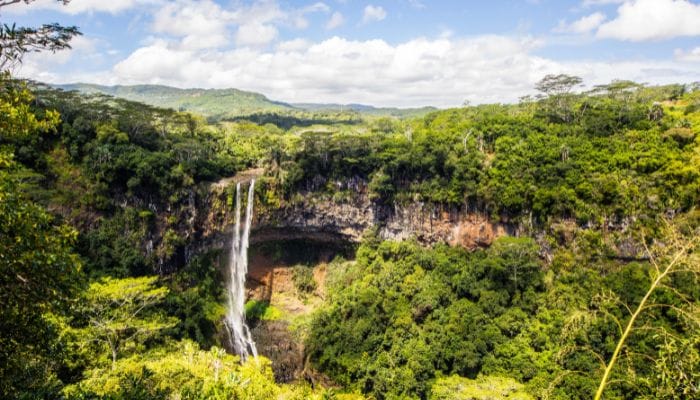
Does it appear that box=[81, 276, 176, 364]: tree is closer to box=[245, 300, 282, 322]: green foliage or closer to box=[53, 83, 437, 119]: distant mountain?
box=[245, 300, 282, 322]: green foliage

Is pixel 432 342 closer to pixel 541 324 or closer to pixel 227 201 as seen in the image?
pixel 541 324

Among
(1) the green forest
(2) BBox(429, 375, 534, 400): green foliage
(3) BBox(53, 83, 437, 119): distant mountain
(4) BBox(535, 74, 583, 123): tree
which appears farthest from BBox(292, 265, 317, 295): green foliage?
(3) BBox(53, 83, 437, 119): distant mountain

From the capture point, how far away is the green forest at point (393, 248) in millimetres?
16312

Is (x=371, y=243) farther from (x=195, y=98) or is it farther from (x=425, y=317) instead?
(x=195, y=98)

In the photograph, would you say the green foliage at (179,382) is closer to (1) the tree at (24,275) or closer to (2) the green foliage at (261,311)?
(1) the tree at (24,275)

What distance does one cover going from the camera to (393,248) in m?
29.2

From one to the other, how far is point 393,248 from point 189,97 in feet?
422

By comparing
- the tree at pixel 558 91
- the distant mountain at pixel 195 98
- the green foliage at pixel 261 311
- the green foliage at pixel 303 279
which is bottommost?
the green foliage at pixel 261 311

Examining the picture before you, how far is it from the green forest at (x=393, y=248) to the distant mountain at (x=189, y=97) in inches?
3493

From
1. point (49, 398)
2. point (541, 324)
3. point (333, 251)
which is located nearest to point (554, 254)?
point (541, 324)

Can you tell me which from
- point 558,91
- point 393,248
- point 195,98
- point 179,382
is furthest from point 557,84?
point 195,98

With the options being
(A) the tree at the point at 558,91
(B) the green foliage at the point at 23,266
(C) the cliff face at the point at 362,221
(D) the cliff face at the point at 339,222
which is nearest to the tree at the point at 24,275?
(B) the green foliage at the point at 23,266

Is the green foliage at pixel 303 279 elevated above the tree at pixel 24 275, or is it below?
below

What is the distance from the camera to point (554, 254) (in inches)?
954
